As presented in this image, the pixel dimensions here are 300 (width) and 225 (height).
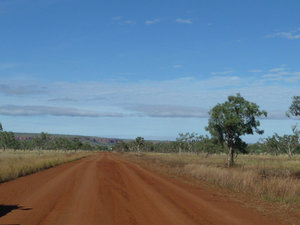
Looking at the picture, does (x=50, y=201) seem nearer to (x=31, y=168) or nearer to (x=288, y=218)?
(x=288, y=218)

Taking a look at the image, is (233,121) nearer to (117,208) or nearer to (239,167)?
(239,167)

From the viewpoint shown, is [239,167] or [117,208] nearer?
[117,208]

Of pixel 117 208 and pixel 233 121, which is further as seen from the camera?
pixel 233 121

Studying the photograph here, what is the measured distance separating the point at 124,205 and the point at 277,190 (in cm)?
740

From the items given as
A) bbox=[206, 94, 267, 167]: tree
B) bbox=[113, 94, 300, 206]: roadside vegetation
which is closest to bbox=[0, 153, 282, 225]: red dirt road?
bbox=[113, 94, 300, 206]: roadside vegetation

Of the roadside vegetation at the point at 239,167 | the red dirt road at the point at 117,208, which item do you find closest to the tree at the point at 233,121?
the roadside vegetation at the point at 239,167

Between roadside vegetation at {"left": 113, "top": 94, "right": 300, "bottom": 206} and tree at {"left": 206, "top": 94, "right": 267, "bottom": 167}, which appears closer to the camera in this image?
roadside vegetation at {"left": 113, "top": 94, "right": 300, "bottom": 206}

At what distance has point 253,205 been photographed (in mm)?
10336

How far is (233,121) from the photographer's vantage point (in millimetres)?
30781

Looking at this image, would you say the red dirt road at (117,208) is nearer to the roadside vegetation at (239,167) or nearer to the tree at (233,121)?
the roadside vegetation at (239,167)

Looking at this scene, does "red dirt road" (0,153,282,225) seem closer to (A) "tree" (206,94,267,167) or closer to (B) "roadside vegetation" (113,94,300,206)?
(B) "roadside vegetation" (113,94,300,206)

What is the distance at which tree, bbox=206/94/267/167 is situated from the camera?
103 ft

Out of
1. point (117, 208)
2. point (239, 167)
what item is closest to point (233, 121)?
point (239, 167)

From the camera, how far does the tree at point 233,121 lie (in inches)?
1241
